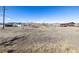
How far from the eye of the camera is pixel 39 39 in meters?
2.25

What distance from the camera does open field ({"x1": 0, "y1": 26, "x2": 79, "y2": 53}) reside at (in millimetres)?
2225

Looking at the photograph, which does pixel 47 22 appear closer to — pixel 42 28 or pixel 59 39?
pixel 42 28

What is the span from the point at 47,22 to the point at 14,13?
44 centimetres

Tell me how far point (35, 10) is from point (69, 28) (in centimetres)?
49

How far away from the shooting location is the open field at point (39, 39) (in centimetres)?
222

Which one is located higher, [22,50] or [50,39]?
[50,39]
